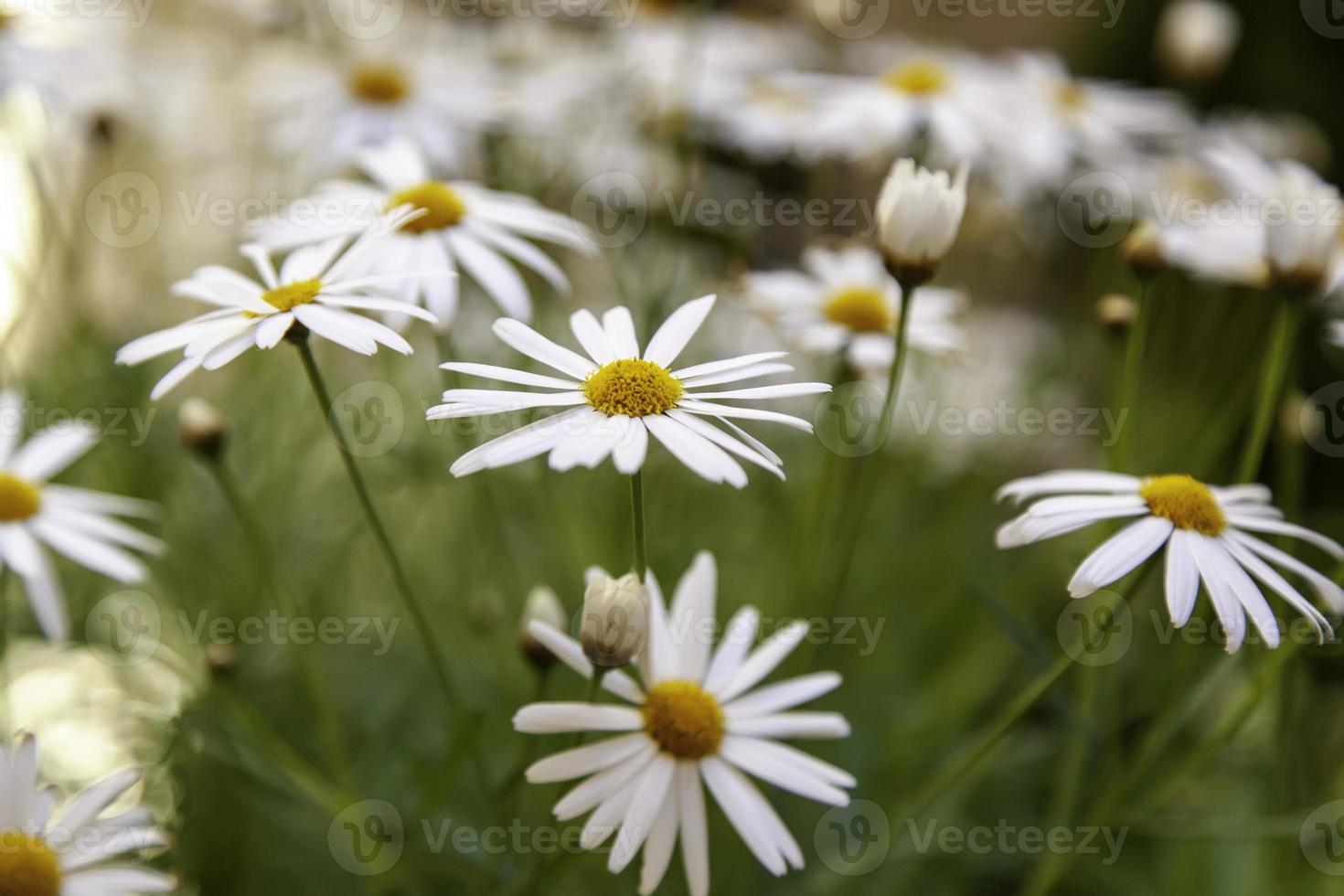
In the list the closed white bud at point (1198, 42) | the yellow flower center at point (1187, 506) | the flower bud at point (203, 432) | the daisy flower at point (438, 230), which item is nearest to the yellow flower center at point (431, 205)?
the daisy flower at point (438, 230)

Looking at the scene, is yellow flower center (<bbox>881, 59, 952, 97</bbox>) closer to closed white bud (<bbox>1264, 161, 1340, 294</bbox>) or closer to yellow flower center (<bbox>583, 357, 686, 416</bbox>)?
closed white bud (<bbox>1264, 161, 1340, 294</bbox>)

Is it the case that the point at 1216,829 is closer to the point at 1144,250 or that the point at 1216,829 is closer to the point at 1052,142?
the point at 1144,250

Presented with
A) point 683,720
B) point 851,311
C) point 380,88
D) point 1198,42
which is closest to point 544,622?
point 683,720

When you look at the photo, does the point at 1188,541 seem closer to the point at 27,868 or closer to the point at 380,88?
the point at 27,868

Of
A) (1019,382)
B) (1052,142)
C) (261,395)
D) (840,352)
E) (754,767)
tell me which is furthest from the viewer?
(1019,382)

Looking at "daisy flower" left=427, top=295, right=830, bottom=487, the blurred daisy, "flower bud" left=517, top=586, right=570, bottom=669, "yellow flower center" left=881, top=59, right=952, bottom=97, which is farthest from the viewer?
"yellow flower center" left=881, top=59, right=952, bottom=97

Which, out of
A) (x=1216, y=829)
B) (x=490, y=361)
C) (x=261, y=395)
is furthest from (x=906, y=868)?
(x=261, y=395)

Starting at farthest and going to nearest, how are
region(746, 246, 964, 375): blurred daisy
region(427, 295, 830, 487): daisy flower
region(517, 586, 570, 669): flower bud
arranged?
region(746, 246, 964, 375): blurred daisy
region(517, 586, 570, 669): flower bud
region(427, 295, 830, 487): daisy flower

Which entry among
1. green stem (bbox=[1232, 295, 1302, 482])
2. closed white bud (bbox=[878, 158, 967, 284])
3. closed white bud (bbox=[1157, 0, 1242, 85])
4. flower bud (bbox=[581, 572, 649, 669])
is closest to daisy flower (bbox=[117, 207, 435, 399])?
flower bud (bbox=[581, 572, 649, 669])

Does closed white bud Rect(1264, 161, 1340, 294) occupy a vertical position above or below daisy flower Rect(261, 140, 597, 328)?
above
